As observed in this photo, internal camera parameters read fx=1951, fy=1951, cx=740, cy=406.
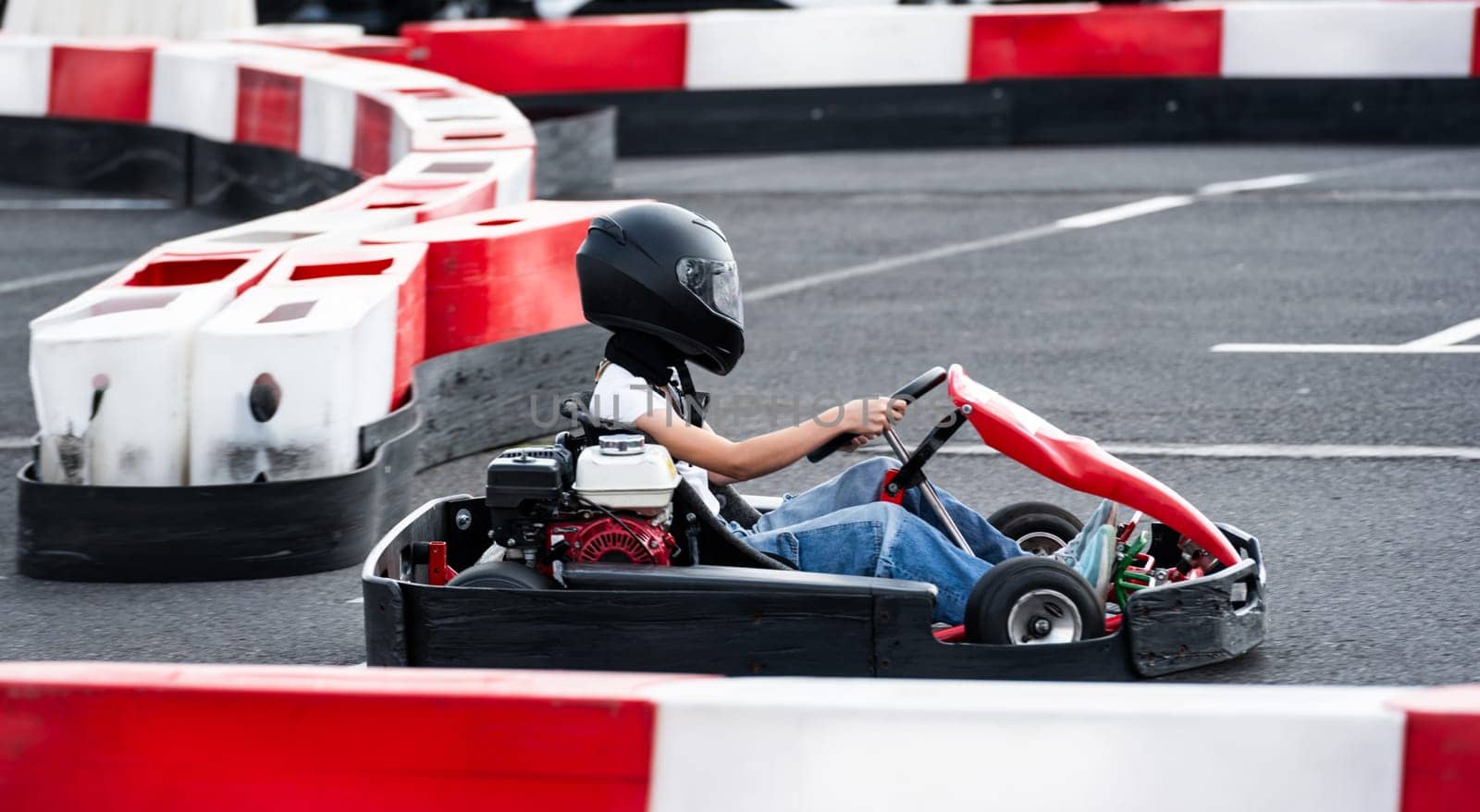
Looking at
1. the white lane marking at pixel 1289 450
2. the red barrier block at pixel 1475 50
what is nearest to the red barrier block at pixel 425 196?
the white lane marking at pixel 1289 450

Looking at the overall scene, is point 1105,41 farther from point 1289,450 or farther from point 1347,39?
point 1289,450

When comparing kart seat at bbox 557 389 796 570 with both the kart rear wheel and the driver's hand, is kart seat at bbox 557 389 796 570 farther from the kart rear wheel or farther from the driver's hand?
the kart rear wheel

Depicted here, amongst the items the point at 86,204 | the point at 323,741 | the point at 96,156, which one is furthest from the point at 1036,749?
the point at 96,156

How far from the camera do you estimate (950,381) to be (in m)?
4.22

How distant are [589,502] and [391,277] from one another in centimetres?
180

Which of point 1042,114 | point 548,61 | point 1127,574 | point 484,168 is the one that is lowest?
point 1127,574

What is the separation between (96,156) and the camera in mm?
12234

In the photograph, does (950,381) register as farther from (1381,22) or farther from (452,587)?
(1381,22)

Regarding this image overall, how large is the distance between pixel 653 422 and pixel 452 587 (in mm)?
545

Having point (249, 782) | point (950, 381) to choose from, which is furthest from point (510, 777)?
point (950, 381)

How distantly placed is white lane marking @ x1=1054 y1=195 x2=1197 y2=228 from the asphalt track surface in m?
0.07

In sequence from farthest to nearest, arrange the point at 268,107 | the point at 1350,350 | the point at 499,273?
the point at 268,107, the point at 1350,350, the point at 499,273

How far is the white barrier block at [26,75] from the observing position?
478 inches

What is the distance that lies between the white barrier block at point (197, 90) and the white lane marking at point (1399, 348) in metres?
6.17
